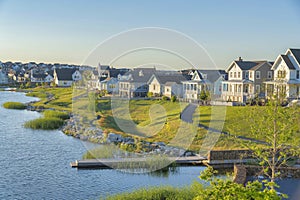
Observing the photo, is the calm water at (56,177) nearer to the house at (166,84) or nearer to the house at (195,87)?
the house at (195,87)

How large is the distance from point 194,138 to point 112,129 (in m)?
7.47

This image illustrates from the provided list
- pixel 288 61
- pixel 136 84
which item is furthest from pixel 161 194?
pixel 136 84

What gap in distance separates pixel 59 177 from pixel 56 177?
13 centimetres

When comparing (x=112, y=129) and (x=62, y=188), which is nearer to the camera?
(x=62, y=188)

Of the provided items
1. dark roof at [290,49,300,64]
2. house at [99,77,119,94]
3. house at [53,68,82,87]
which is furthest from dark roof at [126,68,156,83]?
house at [53,68,82,87]

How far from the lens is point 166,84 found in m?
43.3

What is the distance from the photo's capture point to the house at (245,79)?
1357 inches

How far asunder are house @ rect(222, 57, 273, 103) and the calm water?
60.1 feet

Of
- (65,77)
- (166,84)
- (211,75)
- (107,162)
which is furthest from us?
(65,77)

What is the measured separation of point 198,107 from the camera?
29766mm

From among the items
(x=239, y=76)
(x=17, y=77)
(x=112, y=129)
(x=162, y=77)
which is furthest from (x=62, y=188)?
(x=17, y=77)

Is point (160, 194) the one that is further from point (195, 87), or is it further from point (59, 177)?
point (195, 87)

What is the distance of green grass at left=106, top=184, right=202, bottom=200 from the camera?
1229cm

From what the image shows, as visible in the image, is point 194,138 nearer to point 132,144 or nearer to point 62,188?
point 132,144
